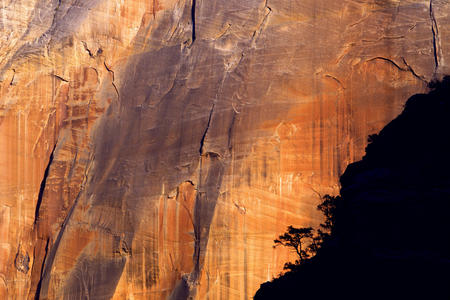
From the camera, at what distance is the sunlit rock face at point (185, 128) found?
568 inches

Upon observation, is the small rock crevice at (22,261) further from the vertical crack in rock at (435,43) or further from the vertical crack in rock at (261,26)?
the vertical crack in rock at (435,43)

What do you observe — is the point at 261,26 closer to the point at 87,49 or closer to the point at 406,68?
the point at 406,68

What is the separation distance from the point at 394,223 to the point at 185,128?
21.9 feet

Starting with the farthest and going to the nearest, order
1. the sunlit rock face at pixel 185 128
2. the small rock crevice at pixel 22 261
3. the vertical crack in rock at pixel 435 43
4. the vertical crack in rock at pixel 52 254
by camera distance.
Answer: the small rock crevice at pixel 22 261 → the vertical crack in rock at pixel 52 254 → the sunlit rock face at pixel 185 128 → the vertical crack in rock at pixel 435 43

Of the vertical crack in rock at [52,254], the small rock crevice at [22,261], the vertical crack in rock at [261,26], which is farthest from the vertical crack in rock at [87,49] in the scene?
the small rock crevice at [22,261]

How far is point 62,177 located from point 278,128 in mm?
8132

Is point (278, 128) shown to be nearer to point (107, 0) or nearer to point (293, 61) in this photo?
point (293, 61)

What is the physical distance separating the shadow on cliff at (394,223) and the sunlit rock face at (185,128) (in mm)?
540

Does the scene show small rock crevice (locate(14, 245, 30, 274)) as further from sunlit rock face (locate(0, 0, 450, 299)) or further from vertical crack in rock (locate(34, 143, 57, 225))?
vertical crack in rock (locate(34, 143, 57, 225))

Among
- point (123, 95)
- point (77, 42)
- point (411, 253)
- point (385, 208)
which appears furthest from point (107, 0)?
point (411, 253)

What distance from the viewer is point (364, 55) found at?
47.5 feet

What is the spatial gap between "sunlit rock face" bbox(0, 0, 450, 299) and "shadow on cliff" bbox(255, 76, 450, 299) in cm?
54

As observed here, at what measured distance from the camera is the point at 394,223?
12.9m

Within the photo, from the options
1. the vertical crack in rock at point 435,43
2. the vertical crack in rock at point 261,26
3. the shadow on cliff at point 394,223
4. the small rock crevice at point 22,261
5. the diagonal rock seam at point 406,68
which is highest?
the vertical crack in rock at point 261,26
